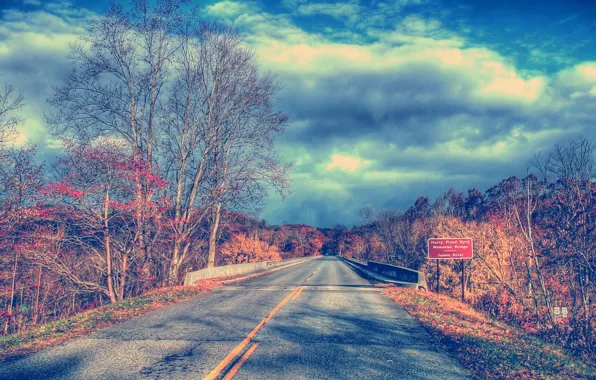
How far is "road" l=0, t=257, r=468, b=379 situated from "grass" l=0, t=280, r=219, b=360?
436 millimetres

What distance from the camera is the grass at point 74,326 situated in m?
7.38

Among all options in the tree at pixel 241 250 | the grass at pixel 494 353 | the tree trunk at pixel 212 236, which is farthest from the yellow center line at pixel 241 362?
the tree at pixel 241 250

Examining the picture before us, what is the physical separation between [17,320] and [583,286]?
27.8m

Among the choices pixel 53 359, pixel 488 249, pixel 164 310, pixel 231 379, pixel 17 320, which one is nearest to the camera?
pixel 231 379

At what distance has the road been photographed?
5742 millimetres

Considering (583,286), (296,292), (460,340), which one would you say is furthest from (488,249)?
(460,340)

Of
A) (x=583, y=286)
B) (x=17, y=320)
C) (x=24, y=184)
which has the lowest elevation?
(x=17, y=320)

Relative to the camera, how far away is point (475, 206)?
77.8 meters

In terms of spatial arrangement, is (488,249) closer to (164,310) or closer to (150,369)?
(164,310)

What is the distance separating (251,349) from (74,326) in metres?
4.86

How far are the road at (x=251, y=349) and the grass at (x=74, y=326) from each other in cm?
44

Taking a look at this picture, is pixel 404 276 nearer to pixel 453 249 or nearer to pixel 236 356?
pixel 453 249

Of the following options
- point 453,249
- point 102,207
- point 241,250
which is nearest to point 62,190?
point 102,207

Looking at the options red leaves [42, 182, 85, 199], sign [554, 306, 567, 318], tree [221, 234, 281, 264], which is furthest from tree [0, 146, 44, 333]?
tree [221, 234, 281, 264]
